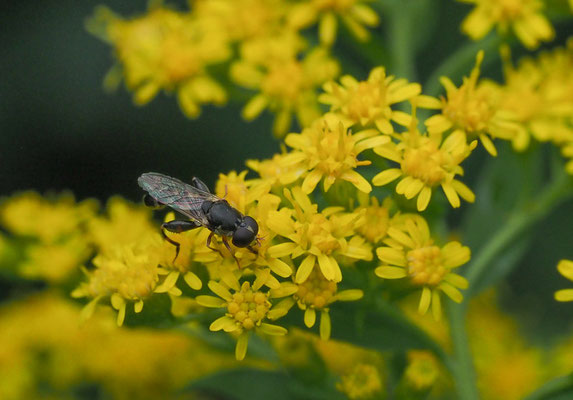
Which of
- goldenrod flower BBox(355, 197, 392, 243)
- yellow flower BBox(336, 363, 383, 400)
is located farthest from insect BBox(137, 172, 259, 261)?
yellow flower BBox(336, 363, 383, 400)

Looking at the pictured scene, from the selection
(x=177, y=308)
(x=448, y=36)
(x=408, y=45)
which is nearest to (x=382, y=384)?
(x=177, y=308)

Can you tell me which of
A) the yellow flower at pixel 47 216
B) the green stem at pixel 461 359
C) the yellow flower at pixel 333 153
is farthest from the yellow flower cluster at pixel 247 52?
Answer: the green stem at pixel 461 359

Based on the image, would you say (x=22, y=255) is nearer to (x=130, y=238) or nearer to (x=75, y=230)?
(x=75, y=230)

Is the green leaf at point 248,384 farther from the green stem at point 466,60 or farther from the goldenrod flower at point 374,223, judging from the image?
the green stem at point 466,60

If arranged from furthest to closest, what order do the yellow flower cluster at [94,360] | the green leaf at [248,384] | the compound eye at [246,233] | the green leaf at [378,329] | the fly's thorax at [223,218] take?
the yellow flower cluster at [94,360] → the green leaf at [248,384] → the green leaf at [378,329] → the fly's thorax at [223,218] → the compound eye at [246,233]

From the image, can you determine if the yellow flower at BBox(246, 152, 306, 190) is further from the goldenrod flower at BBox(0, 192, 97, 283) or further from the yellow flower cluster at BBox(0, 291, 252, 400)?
the yellow flower cluster at BBox(0, 291, 252, 400)

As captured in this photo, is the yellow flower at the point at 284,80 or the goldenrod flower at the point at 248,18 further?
the goldenrod flower at the point at 248,18
